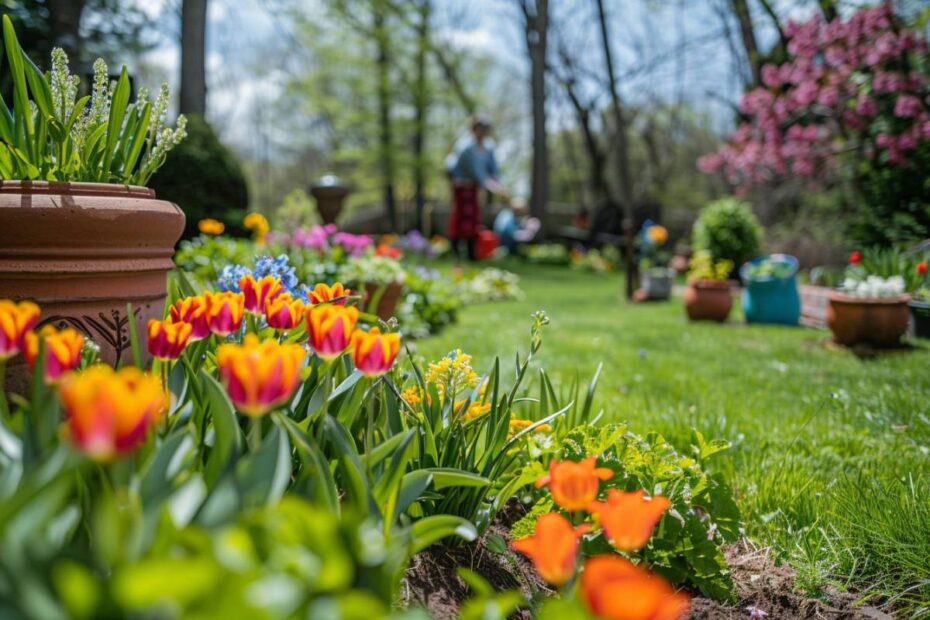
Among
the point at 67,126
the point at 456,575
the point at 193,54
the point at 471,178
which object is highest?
the point at 193,54

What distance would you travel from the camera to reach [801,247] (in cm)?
949

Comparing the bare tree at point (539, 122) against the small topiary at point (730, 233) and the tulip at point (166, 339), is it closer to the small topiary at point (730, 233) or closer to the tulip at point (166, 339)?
the small topiary at point (730, 233)

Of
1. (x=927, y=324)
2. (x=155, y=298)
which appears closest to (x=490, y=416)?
(x=155, y=298)

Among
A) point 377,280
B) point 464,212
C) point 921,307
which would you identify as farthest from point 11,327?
point 464,212

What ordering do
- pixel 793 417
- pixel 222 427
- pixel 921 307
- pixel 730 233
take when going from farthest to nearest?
pixel 730 233 < pixel 921 307 < pixel 793 417 < pixel 222 427

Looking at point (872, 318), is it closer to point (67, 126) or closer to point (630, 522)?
point (630, 522)

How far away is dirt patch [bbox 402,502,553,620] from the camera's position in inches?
47.2

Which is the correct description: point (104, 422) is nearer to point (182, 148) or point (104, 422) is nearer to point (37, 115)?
point (37, 115)

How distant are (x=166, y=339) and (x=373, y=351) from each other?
34 cm

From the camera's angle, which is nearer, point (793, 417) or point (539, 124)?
point (793, 417)

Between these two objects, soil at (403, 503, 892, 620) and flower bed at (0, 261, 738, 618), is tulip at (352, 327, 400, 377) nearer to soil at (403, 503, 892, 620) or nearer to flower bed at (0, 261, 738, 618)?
flower bed at (0, 261, 738, 618)

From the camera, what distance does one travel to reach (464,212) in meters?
11.2

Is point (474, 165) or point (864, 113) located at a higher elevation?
point (864, 113)

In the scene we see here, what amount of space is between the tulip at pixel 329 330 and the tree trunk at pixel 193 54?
7312 millimetres
